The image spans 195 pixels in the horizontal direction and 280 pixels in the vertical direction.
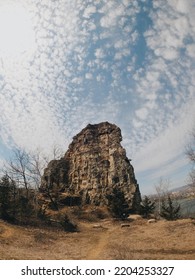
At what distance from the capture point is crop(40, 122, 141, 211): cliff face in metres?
41.7

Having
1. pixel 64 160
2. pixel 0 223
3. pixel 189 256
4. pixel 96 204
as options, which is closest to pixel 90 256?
pixel 189 256

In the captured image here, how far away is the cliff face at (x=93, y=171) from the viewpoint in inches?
1642

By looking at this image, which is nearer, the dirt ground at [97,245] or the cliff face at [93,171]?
the dirt ground at [97,245]

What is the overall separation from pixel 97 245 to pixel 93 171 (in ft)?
90.8

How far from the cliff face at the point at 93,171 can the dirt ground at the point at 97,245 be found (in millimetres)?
19564

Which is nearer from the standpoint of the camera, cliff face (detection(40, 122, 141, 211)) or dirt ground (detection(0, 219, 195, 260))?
dirt ground (detection(0, 219, 195, 260))

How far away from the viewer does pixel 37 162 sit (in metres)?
34.9

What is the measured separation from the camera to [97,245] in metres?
17.4

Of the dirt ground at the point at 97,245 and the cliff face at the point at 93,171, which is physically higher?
the cliff face at the point at 93,171

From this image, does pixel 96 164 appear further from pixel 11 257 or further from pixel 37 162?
pixel 11 257

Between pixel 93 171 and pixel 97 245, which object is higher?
pixel 93 171

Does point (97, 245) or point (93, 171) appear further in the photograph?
point (93, 171)

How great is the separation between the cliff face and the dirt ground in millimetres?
19564

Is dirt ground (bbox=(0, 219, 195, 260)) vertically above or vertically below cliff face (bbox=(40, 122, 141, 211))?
below
